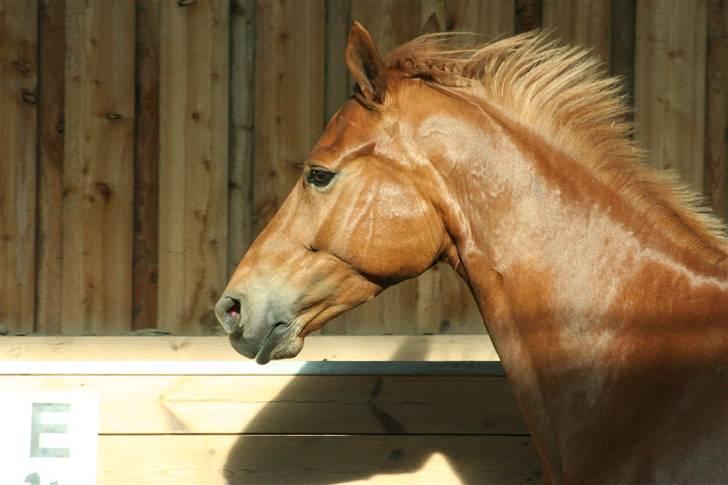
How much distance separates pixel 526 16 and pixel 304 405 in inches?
66.7

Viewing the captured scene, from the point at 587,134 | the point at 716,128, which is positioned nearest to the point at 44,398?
the point at 587,134

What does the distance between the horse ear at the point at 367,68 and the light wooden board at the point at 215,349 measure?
1400 millimetres

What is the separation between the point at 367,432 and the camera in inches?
160

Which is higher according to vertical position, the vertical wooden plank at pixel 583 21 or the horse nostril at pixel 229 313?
the vertical wooden plank at pixel 583 21

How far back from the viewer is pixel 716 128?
14.6ft

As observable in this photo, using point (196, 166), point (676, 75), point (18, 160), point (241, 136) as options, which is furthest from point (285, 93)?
point (676, 75)

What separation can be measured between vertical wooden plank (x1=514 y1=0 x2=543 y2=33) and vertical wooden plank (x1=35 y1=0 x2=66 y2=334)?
173 cm

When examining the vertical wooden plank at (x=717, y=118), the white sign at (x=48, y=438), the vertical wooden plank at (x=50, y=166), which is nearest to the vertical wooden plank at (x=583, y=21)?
the vertical wooden plank at (x=717, y=118)

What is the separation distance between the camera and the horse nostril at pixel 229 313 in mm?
3186

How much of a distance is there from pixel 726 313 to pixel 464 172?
2.43ft

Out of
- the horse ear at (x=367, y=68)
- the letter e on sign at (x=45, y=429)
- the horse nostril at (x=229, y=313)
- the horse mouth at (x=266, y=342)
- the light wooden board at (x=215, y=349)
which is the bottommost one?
the letter e on sign at (x=45, y=429)

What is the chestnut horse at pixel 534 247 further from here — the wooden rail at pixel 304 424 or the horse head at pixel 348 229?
the wooden rail at pixel 304 424

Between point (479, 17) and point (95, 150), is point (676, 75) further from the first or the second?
point (95, 150)

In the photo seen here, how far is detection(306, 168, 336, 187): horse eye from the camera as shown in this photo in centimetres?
316
